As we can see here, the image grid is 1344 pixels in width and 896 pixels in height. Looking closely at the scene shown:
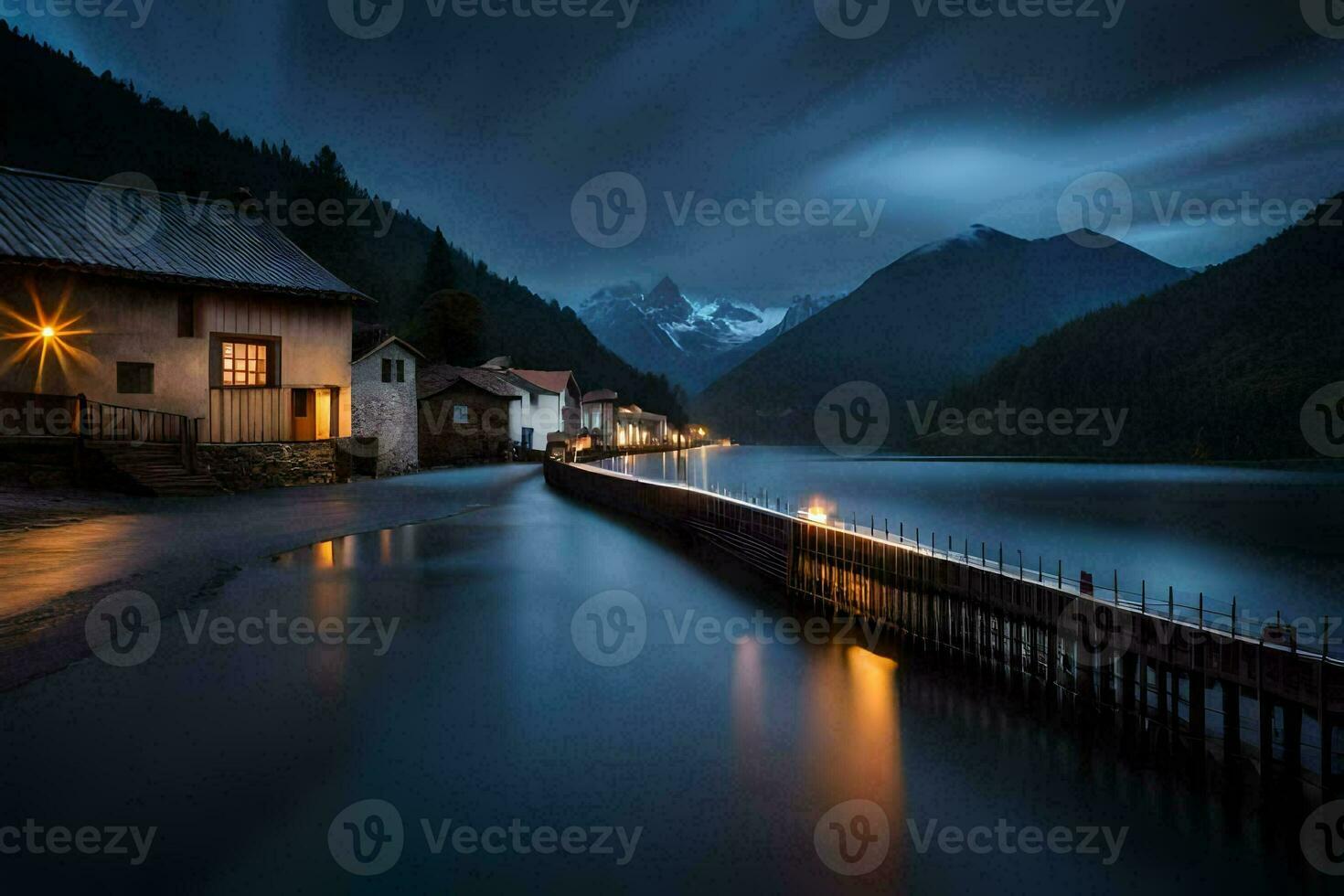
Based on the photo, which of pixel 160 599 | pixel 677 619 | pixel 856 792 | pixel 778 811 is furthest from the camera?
pixel 677 619

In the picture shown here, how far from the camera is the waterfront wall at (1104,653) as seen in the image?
7.18 m

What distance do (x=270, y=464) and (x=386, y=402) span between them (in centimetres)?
1405

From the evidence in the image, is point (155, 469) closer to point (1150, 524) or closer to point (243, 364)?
point (243, 364)

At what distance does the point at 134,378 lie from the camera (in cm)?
2486

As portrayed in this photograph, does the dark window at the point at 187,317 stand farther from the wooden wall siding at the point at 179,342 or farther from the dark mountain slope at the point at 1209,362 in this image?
the dark mountain slope at the point at 1209,362

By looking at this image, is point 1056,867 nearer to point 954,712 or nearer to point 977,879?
point 977,879

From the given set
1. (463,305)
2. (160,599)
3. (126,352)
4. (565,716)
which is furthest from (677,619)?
(463,305)

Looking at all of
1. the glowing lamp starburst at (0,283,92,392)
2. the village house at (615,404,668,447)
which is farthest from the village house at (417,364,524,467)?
the village house at (615,404,668,447)

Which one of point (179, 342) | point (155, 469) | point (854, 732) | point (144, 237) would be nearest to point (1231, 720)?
point (854, 732)

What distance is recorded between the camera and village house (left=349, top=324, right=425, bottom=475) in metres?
41.4

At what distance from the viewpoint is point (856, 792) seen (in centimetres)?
734

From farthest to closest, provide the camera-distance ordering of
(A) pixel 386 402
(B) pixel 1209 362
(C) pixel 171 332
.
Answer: (B) pixel 1209 362 < (A) pixel 386 402 < (C) pixel 171 332

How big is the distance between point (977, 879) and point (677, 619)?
8634 mm

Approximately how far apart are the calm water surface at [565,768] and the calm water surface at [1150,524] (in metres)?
2.60
